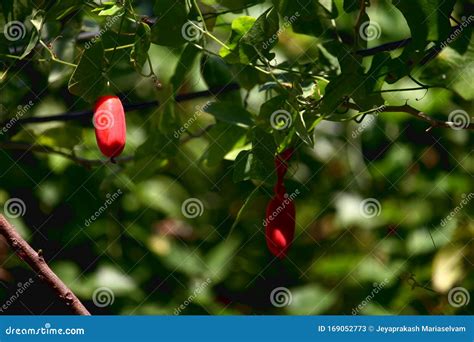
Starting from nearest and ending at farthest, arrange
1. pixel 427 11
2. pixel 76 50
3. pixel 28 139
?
1. pixel 427 11
2. pixel 76 50
3. pixel 28 139

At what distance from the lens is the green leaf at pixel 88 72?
1.54 metres

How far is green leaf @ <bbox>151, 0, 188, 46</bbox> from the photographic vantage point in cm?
158

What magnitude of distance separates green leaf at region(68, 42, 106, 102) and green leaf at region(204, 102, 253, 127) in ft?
1.01

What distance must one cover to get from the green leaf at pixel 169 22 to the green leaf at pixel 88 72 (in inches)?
4.1

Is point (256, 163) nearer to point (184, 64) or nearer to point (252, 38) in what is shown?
point (252, 38)

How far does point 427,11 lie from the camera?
1542mm

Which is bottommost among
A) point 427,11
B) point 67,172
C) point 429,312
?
point 429,312

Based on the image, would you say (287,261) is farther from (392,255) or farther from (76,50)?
(76,50)

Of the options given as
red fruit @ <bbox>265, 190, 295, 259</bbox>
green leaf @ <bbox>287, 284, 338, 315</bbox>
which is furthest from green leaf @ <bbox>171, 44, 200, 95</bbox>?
green leaf @ <bbox>287, 284, 338, 315</bbox>

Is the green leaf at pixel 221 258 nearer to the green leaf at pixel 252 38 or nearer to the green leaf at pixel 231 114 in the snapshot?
the green leaf at pixel 231 114

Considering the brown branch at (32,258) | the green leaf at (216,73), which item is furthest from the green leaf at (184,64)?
the brown branch at (32,258)

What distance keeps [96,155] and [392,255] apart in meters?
0.79

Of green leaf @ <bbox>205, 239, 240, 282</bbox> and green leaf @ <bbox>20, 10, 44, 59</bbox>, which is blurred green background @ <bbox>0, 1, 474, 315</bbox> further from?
green leaf @ <bbox>20, 10, 44, 59</bbox>

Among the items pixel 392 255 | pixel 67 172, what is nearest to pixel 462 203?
pixel 392 255
